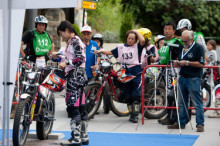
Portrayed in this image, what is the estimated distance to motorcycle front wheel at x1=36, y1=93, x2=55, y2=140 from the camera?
7.67m

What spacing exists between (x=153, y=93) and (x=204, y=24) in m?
22.3

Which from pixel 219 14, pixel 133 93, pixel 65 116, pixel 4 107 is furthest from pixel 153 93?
pixel 219 14

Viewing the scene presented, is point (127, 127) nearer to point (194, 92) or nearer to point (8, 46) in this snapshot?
point (194, 92)

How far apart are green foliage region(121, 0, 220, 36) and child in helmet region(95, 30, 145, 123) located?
1966 centimetres

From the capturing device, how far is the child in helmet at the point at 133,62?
10.0m

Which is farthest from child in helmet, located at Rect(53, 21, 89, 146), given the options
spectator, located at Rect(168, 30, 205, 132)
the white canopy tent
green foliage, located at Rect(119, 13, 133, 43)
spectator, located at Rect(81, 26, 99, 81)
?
green foliage, located at Rect(119, 13, 133, 43)

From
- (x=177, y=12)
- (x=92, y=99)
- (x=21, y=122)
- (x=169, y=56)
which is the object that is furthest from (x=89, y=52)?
(x=177, y=12)

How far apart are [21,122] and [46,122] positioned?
3.08ft

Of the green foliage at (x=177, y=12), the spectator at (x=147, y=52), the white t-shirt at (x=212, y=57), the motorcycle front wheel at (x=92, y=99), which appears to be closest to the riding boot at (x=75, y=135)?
the motorcycle front wheel at (x=92, y=99)

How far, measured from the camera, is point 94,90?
1026cm

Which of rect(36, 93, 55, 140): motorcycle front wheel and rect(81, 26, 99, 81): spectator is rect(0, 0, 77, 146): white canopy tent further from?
rect(81, 26, 99, 81): spectator

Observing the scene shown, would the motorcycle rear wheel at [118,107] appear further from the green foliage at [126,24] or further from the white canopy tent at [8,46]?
the green foliage at [126,24]

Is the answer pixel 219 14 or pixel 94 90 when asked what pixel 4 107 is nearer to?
pixel 94 90

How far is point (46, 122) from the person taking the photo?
8.12 m
